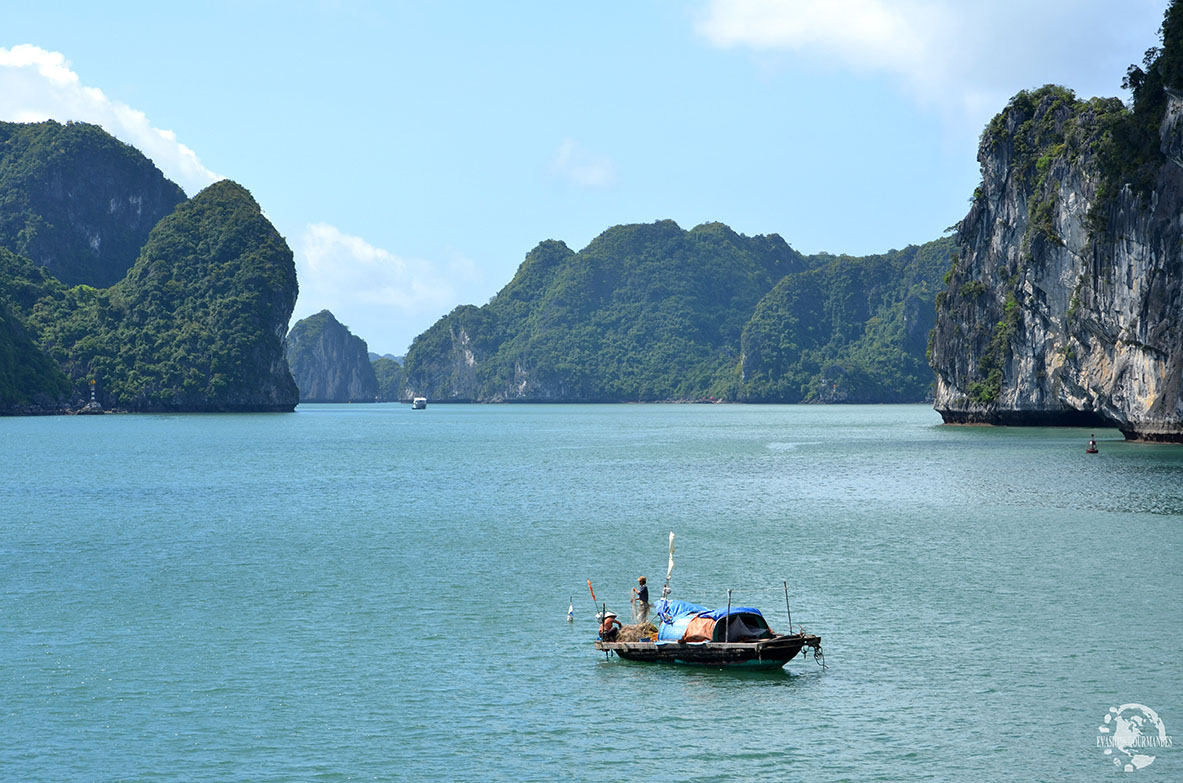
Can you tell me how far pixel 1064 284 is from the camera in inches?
3804

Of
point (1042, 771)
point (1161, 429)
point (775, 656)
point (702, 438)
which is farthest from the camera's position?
point (702, 438)

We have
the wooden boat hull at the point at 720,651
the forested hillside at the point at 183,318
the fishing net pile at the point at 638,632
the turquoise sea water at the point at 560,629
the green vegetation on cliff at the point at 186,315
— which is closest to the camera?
the turquoise sea water at the point at 560,629

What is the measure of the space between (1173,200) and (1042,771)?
203 ft

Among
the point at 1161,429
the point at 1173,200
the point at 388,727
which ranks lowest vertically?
the point at 388,727

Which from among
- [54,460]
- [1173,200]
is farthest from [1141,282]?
[54,460]

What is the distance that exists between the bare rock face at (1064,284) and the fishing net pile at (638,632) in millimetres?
56609

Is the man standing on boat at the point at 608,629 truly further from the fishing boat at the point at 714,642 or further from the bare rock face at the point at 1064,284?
the bare rock face at the point at 1064,284

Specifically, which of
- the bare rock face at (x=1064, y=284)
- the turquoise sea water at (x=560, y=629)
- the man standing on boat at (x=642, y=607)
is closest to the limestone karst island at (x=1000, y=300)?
the bare rock face at (x=1064, y=284)

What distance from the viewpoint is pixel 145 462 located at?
8044 cm

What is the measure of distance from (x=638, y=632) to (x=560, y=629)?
2877 mm

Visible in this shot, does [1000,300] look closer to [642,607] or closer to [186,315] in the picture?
[642,607]

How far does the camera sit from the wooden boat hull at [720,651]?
80.1ft

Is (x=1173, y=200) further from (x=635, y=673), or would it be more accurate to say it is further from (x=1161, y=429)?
(x=635, y=673)

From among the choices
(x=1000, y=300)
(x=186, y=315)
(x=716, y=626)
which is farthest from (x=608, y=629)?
(x=186, y=315)
